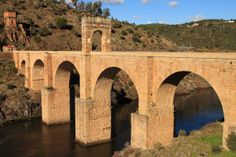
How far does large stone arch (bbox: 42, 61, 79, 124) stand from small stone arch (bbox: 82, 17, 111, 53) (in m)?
6.72

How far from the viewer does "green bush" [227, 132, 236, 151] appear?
16328 millimetres

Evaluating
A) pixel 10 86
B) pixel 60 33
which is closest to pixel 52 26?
pixel 60 33

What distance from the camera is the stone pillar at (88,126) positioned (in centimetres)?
2788

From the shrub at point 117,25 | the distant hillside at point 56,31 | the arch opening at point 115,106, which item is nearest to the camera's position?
the arch opening at point 115,106

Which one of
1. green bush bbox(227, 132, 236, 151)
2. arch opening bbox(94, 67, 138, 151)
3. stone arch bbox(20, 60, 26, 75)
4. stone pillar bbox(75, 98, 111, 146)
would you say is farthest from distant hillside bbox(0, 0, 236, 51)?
green bush bbox(227, 132, 236, 151)

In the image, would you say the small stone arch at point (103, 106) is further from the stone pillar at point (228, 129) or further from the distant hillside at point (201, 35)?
the distant hillside at point (201, 35)

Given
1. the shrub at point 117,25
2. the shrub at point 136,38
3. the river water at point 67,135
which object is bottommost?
the river water at point 67,135

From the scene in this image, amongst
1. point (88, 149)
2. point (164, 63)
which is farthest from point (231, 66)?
point (88, 149)

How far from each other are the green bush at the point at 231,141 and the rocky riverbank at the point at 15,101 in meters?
26.7

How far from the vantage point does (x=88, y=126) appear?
27.9 meters

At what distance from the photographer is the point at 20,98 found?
1560 inches

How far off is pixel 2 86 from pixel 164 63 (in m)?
28.4

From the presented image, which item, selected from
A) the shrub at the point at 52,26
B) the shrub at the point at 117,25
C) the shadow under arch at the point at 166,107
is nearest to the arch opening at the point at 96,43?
the shrub at the point at 117,25

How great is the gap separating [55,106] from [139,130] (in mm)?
15910
